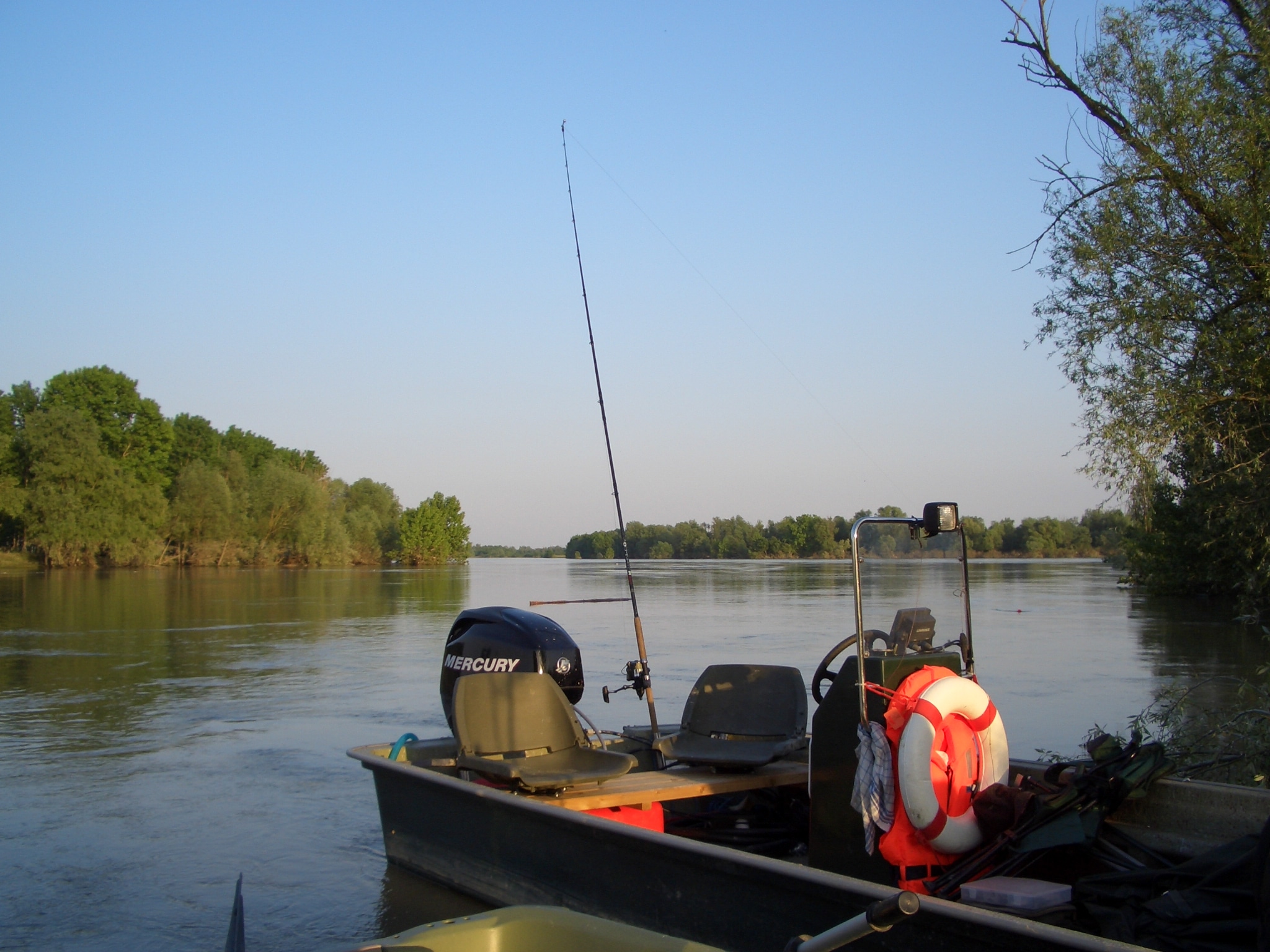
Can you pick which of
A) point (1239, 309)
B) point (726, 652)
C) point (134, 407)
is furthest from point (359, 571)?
point (1239, 309)

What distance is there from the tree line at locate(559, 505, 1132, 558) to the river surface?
0.39 feet

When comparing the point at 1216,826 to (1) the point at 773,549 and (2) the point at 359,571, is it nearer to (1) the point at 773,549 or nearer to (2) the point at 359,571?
(2) the point at 359,571

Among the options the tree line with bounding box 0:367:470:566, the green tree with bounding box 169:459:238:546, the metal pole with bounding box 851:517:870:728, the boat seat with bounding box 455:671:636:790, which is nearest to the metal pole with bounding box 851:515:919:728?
the metal pole with bounding box 851:517:870:728

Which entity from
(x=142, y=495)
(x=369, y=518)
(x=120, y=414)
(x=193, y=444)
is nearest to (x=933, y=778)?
(x=142, y=495)

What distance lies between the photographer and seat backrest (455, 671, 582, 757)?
5.12 meters

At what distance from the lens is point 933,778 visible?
11.3 ft

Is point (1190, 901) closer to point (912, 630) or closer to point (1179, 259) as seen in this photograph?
point (912, 630)

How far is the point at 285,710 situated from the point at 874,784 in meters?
8.01

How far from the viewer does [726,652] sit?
1435 centimetres

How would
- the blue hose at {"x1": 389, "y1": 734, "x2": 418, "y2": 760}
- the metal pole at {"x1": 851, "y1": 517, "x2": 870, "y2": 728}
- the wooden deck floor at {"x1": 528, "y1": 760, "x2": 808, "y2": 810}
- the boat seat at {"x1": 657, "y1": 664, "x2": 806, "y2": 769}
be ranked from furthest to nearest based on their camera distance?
the blue hose at {"x1": 389, "y1": 734, "x2": 418, "y2": 760}
the boat seat at {"x1": 657, "y1": 664, "x2": 806, "y2": 769}
the wooden deck floor at {"x1": 528, "y1": 760, "x2": 808, "y2": 810}
the metal pole at {"x1": 851, "y1": 517, "x2": 870, "y2": 728}

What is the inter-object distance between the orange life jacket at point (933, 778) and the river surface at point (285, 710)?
1.82 feet

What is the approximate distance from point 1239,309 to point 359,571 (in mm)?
55016

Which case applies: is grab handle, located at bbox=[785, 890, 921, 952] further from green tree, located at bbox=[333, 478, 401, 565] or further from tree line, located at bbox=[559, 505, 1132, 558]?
green tree, located at bbox=[333, 478, 401, 565]

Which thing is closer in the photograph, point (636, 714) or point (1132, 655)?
point (636, 714)
